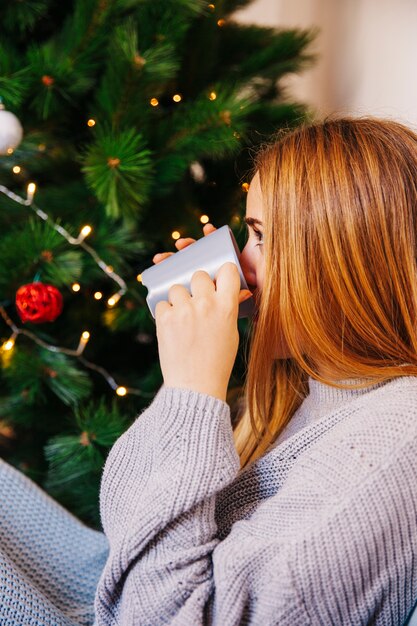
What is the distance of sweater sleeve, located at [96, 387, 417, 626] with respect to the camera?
517 mm

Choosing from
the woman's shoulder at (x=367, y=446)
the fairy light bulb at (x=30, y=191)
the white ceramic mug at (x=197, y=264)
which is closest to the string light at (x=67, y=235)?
the fairy light bulb at (x=30, y=191)

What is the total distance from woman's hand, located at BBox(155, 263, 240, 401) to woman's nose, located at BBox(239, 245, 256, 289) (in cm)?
7

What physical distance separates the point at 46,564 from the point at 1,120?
0.56 metres

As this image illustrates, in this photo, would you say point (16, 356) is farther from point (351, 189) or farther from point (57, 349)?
point (351, 189)

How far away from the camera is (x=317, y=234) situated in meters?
0.68

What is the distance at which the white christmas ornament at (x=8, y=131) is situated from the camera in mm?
792

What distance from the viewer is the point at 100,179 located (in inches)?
30.8

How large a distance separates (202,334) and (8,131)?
39 centimetres

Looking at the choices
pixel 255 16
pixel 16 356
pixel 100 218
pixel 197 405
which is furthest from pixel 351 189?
pixel 255 16

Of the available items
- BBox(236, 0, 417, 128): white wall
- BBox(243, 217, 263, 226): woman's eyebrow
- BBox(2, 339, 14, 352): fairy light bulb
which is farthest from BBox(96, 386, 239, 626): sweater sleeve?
BBox(236, 0, 417, 128): white wall

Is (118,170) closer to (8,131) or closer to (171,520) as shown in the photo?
(8,131)

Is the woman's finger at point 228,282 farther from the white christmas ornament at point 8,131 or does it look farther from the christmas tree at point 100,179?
the white christmas ornament at point 8,131

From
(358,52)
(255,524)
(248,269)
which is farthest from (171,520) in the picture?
(358,52)

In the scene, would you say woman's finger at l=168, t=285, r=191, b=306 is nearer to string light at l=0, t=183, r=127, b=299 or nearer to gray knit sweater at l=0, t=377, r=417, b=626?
gray knit sweater at l=0, t=377, r=417, b=626
